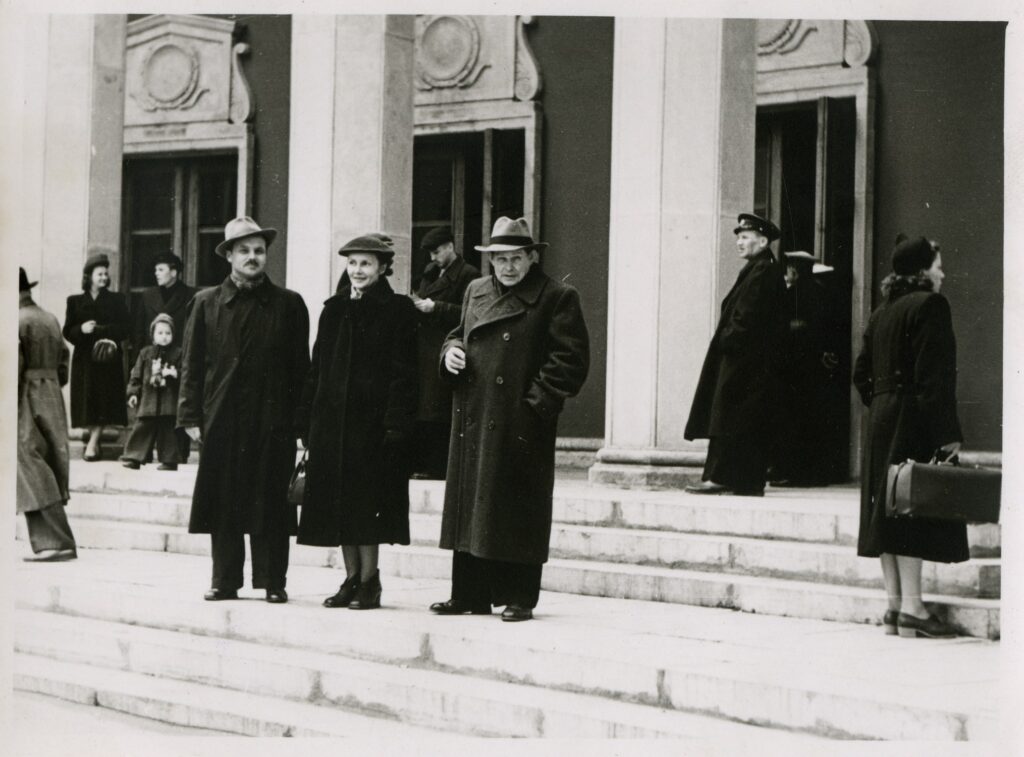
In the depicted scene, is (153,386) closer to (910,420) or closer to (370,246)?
(370,246)

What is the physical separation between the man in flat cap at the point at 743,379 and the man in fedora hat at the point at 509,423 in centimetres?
244

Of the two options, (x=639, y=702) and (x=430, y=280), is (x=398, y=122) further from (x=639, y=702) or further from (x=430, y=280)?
(x=639, y=702)

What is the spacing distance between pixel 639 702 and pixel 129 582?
3.76 metres

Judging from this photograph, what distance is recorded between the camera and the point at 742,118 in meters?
11.0

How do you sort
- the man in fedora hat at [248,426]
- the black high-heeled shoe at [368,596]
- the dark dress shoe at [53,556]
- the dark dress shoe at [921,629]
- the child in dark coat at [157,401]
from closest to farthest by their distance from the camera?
the dark dress shoe at [921,629], the black high-heeled shoe at [368,596], the man in fedora hat at [248,426], the dark dress shoe at [53,556], the child in dark coat at [157,401]

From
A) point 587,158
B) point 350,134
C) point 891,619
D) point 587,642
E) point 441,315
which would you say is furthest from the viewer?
point 587,158

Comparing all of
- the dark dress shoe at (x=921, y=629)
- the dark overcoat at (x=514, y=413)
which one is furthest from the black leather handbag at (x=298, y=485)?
the dark dress shoe at (x=921, y=629)

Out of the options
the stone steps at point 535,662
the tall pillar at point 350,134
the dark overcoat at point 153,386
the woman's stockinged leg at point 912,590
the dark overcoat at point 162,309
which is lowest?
the stone steps at point 535,662

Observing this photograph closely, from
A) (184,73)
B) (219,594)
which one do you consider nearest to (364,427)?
(219,594)

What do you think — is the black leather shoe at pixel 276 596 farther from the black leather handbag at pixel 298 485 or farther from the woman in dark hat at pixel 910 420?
the woman in dark hat at pixel 910 420

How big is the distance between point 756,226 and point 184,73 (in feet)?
26.5

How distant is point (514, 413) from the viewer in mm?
8312

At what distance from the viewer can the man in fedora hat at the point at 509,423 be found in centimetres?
824

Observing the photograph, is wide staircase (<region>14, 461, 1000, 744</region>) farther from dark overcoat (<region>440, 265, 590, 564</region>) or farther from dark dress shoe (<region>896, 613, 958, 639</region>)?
dark overcoat (<region>440, 265, 590, 564</region>)
